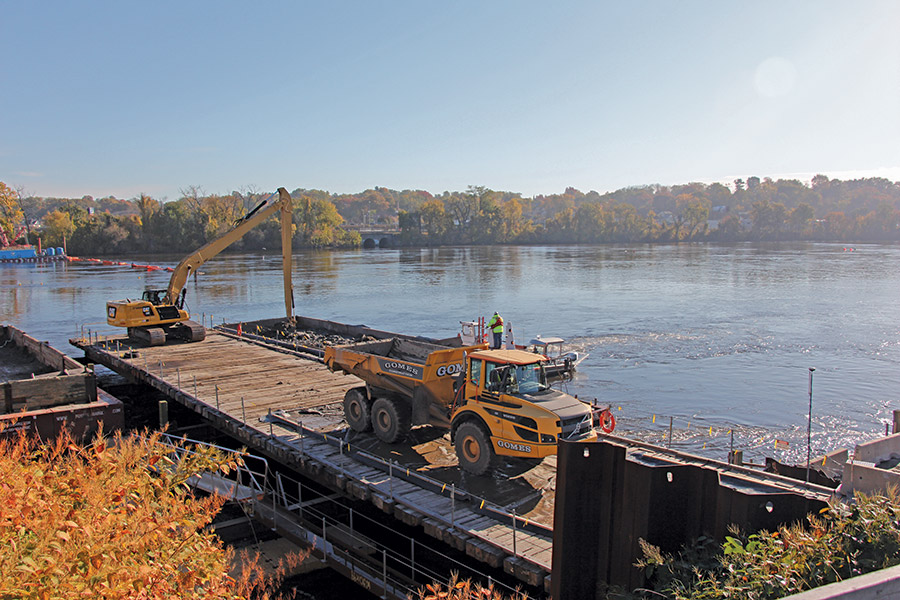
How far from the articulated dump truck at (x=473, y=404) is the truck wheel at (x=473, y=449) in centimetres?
2

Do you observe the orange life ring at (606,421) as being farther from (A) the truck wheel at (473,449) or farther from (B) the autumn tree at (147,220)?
(B) the autumn tree at (147,220)

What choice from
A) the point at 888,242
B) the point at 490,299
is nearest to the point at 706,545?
the point at 490,299

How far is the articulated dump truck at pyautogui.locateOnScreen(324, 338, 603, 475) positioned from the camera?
1059 cm

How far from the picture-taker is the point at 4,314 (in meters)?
50.1

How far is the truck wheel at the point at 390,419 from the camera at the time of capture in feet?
43.2

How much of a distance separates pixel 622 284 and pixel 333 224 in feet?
291

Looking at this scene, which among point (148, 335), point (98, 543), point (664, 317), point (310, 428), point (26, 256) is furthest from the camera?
point (26, 256)

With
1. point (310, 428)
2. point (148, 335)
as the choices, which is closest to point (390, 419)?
point (310, 428)

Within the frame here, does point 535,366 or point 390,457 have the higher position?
point 535,366

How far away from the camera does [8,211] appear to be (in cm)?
12138

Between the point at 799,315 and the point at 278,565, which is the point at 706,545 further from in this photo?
the point at 799,315

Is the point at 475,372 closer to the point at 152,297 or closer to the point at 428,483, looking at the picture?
the point at 428,483

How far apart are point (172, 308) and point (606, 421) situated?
20.0 m

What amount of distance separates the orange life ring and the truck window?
3.37m
